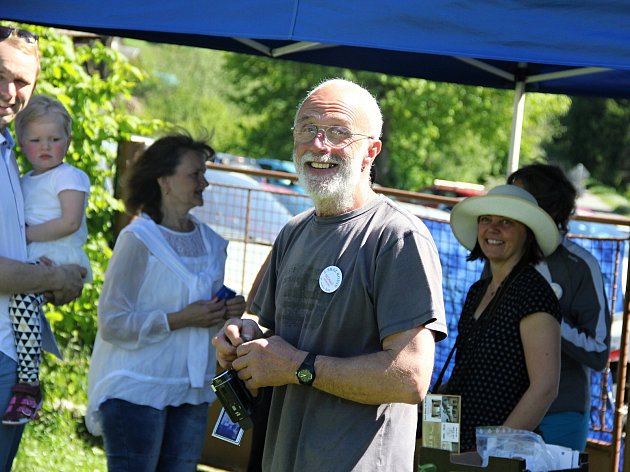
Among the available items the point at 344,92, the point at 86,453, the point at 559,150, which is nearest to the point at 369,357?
the point at 344,92

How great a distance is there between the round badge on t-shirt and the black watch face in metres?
0.23

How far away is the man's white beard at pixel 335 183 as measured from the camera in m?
2.57

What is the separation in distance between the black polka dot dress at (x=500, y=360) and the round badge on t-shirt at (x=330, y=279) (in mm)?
1122

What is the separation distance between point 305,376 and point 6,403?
1371 millimetres

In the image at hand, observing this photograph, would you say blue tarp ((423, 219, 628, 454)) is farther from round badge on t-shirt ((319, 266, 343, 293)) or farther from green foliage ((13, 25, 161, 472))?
round badge on t-shirt ((319, 266, 343, 293))

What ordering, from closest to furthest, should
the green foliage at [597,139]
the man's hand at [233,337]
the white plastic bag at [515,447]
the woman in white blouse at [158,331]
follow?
1. the man's hand at [233,337]
2. the white plastic bag at [515,447]
3. the woman in white blouse at [158,331]
4. the green foliage at [597,139]

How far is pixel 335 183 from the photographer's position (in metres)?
2.57

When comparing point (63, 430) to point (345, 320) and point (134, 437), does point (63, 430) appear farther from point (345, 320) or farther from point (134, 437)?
point (345, 320)

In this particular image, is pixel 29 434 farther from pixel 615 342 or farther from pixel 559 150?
pixel 559 150

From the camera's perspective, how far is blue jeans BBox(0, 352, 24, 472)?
128 inches

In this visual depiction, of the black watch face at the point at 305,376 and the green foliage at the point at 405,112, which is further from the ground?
the green foliage at the point at 405,112

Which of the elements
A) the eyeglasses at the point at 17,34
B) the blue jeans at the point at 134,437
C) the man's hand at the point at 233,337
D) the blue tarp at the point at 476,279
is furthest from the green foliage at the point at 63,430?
the man's hand at the point at 233,337

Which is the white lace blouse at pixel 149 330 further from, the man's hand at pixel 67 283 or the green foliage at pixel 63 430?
the green foliage at pixel 63 430

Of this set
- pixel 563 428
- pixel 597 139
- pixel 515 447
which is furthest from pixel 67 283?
pixel 597 139
